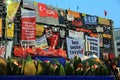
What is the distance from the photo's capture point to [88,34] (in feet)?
54.0

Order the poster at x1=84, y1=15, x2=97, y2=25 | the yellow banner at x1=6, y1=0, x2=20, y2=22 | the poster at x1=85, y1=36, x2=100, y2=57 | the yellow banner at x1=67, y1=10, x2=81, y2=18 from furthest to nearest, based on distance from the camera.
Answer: the poster at x1=84, y1=15, x2=97, y2=25, the poster at x1=85, y1=36, x2=100, y2=57, the yellow banner at x1=67, y1=10, x2=81, y2=18, the yellow banner at x1=6, y1=0, x2=20, y2=22

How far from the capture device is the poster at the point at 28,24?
41.3 ft

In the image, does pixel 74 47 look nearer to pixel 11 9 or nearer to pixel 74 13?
pixel 74 13

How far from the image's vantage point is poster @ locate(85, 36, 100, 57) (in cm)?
1628

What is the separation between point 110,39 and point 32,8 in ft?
21.3

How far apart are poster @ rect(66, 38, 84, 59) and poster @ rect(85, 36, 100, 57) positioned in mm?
541

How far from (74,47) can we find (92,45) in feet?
5.10

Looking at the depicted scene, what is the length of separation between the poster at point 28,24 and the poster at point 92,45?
151 inches

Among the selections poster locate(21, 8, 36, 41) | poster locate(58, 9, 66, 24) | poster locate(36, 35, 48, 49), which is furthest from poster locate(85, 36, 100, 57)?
poster locate(21, 8, 36, 41)

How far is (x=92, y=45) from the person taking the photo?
54.3 ft

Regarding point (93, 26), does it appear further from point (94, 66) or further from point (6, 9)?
point (94, 66)

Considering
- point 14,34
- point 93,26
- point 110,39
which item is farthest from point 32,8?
point 110,39

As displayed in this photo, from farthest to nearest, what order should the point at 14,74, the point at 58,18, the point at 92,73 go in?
the point at 58,18
the point at 92,73
the point at 14,74

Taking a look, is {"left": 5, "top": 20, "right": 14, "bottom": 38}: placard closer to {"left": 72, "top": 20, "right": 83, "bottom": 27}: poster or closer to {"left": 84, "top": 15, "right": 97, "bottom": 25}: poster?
{"left": 72, "top": 20, "right": 83, "bottom": 27}: poster
